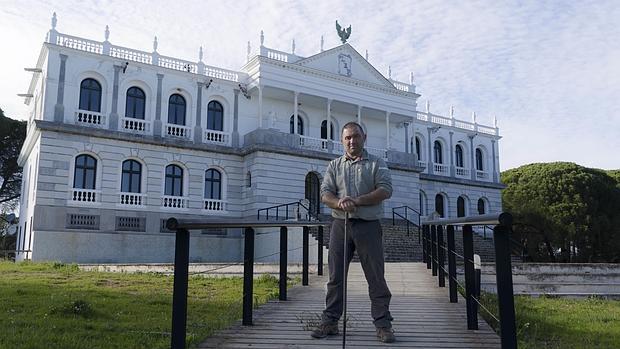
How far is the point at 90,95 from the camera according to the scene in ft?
81.8

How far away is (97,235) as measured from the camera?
23.3 meters

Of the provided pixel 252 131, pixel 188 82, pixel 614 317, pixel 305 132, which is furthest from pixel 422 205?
pixel 614 317

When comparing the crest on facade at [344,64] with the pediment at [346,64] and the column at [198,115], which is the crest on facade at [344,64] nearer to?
the pediment at [346,64]

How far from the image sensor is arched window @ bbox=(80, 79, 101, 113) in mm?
24730

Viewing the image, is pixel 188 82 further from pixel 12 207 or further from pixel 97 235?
pixel 12 207

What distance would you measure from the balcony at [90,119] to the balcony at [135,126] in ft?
2.80

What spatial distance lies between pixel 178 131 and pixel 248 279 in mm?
21719

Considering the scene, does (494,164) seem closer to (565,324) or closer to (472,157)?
(472,157)

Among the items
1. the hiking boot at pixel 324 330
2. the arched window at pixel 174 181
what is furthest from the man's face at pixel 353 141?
the arched window at pixel 174 181

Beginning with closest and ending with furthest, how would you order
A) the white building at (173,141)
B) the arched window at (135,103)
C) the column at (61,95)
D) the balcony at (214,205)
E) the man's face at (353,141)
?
the man's face at (353,141) < the white building at (173,141) < the column at (61,95) < the arched window at (135,103) < the balcony at (214,205)

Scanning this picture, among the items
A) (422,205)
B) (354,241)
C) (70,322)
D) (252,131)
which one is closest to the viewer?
(354,241)

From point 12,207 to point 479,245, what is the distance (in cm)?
3705

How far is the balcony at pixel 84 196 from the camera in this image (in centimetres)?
2348

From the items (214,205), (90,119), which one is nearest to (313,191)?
(214,205)
